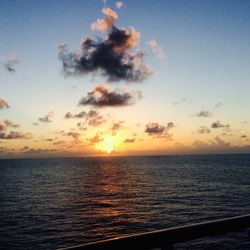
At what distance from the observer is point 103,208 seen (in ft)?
152

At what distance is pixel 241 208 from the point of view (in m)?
42.8

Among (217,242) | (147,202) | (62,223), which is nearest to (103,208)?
(147,202)

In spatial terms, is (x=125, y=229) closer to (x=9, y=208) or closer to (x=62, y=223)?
(x=62, y=223)

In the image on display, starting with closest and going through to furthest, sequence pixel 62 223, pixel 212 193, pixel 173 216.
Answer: pixel 62 223
pixel 173 216
pixel 212 193

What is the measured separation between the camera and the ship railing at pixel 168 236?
2074 mm

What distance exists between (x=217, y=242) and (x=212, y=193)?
33728 millimetres

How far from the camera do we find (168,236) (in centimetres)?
230

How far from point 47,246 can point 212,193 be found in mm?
39657

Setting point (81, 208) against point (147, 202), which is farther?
point (147, 202)

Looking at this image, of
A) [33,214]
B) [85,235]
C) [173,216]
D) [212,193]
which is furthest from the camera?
[212,193]

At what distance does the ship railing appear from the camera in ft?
6.81

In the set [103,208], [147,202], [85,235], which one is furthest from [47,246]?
[147,202]

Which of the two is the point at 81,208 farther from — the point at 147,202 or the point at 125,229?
the point at 125,229

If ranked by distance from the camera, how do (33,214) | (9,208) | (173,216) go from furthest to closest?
(9,208), (33,214), (173,216)
